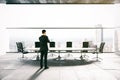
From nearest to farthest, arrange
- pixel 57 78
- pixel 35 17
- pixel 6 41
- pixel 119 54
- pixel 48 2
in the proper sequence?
1. pixel 57 78
2. pixel 48 2
3. pixel 119 54
4. pixel 6 41
5. pixel 35 17

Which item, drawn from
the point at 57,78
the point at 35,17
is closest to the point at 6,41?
the point at 35,17

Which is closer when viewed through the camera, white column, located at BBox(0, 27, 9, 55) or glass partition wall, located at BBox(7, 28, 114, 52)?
white column, located at BBox(0, 27, 9, 55)

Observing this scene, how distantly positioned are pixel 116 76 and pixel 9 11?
9.68 meters

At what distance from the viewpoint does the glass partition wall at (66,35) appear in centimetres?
1524

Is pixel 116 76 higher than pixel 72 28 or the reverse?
the reverse

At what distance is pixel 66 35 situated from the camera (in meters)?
15.7

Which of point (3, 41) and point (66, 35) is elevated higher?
point (66, 35)

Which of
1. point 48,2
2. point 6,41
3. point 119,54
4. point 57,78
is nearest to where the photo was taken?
point 57,78

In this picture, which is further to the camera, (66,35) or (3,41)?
(66,35)

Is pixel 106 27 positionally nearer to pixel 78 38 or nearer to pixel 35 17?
pixel 78 38

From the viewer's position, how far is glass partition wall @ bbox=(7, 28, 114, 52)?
600 inches

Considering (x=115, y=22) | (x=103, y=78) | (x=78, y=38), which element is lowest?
(x=103, y=78)

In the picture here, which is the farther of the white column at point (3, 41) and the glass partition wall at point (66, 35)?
the glass partition wall at point (66, 35)

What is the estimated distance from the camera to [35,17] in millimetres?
17547
